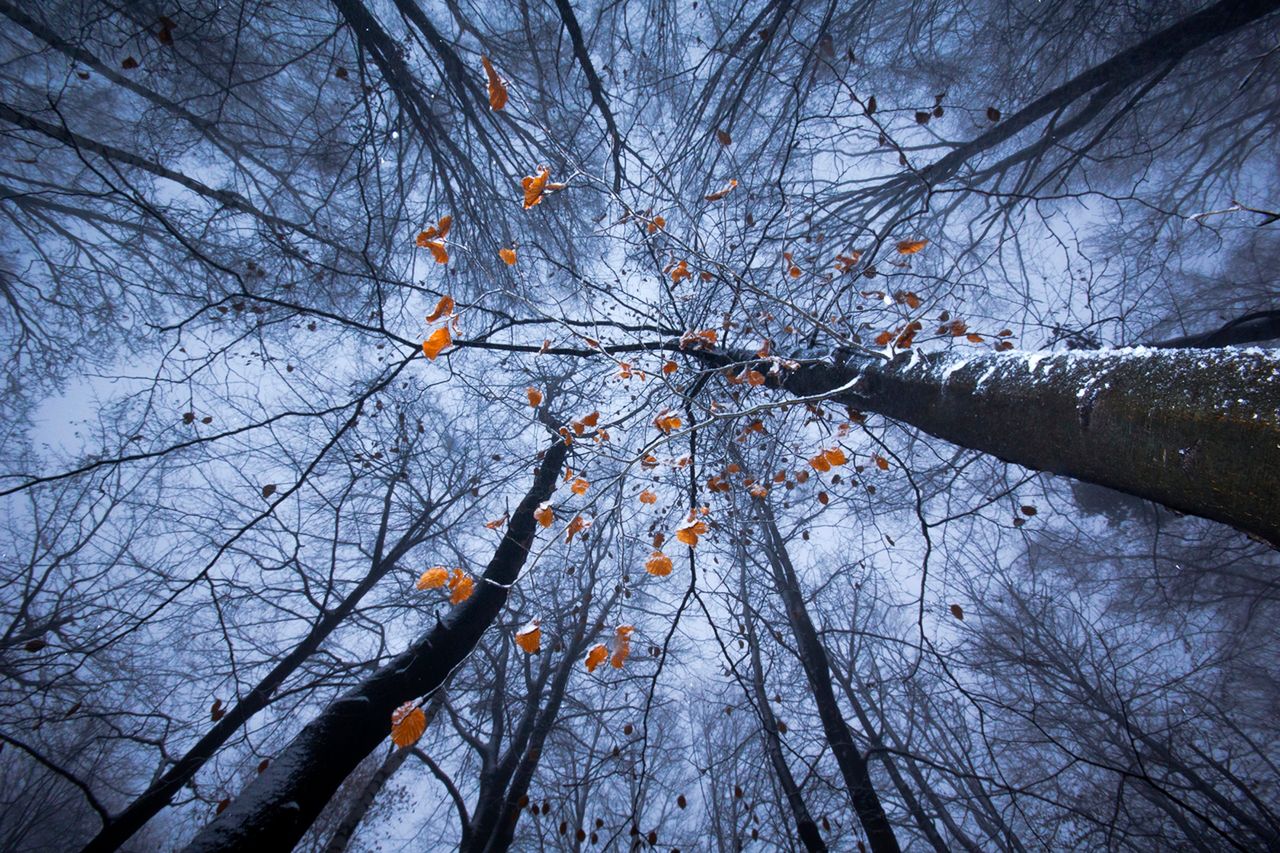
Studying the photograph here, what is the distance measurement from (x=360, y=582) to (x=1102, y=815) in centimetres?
795

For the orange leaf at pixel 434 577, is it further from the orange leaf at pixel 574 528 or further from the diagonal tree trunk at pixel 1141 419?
the diagonal tree trunk at pixel 1141 419

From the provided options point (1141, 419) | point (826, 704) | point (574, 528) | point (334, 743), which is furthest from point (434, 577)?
point (826, 704)

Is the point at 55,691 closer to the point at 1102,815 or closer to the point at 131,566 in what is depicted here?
the point at 131,566

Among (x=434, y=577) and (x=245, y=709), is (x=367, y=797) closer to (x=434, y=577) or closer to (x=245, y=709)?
(x=245, y=709)

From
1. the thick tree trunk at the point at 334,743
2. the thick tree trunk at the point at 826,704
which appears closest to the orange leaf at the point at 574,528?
the thick tree trunk at the point at 334,743

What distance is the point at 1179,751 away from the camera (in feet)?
14.6

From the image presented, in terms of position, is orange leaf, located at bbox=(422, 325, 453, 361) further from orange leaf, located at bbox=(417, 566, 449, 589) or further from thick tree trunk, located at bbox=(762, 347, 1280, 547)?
thick tree trunk, located at bbox=(762, 347, 1280, 547)

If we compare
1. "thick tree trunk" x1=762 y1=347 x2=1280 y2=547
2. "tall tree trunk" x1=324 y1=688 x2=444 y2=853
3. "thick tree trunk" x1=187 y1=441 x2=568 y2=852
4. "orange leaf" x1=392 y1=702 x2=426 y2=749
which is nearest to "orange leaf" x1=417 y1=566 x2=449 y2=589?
"thick tree trunk" x1=187 y1=441 x2=568 y2=852

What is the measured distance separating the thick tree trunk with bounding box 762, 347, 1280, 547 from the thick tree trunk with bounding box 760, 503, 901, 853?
2572 mm

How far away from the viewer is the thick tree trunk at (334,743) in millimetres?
1643

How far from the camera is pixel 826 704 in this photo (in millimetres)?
4148

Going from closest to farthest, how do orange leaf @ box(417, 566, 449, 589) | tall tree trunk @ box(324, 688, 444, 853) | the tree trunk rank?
orange leaf @ box(417, 566, 449, 589), the tree trunk, tall tree trunk @ box(324, 688, 444, 853)

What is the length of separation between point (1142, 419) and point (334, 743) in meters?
3.01

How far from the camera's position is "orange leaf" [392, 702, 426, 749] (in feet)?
4.98
